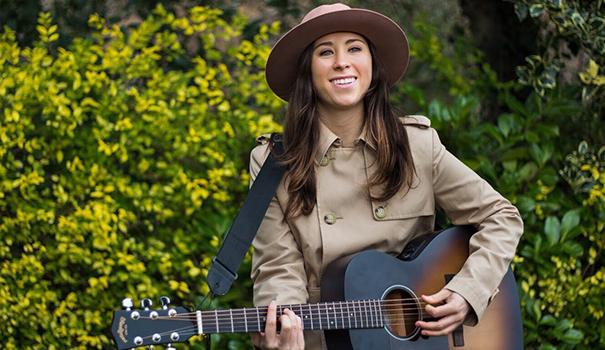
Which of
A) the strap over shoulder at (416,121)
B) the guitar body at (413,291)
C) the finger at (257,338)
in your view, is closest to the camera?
the finger at (257,338)

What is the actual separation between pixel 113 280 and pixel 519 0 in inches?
87.9

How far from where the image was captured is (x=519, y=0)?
499cm

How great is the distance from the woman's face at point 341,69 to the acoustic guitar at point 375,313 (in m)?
0.53

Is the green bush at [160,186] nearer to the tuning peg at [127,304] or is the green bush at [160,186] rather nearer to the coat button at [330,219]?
the coat button at [330,219]

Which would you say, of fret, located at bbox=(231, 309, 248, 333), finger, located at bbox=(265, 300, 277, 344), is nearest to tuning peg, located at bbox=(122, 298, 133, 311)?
A: fret, located at bbox=(231, 309, 248, 333)

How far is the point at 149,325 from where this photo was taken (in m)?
3.14

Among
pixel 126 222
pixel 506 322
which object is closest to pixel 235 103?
pixel 126 222

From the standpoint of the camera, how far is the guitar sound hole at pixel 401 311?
139 inches

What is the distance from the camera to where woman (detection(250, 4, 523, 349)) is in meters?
3.60

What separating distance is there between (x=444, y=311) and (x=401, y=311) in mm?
148

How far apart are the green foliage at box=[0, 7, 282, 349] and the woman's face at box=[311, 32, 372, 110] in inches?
47.1

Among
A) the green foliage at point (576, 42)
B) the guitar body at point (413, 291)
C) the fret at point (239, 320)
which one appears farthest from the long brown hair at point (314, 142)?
the green foliage at point (576, 42)

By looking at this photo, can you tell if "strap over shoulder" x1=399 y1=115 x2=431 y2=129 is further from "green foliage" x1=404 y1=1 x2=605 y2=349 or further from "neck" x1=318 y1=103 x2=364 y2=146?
"green foliage" x1=404 y1=1 x2=605 y2=349

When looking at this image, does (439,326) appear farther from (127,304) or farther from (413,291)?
(127,304)
